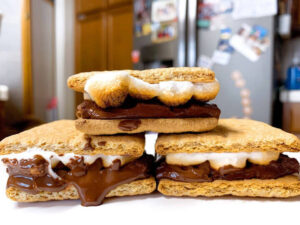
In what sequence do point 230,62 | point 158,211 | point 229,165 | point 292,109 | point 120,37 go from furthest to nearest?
point 120,37, point 292,109, point 230,62, point 229,165, point 158,211

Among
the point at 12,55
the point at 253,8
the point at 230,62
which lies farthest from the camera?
the point at 12,55

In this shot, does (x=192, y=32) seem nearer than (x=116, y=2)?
Yes

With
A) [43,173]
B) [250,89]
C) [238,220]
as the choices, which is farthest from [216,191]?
[250,89]

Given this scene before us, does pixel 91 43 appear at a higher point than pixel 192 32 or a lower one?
higher

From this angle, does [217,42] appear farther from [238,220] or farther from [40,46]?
[40,46]

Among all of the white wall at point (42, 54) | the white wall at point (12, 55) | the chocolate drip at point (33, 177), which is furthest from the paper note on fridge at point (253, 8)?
the white wall at point (42, 54)

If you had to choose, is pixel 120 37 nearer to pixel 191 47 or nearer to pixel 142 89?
pixel 191 47

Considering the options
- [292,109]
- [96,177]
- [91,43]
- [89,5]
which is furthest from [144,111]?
[89,5]

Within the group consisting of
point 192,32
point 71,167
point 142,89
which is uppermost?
point 192,32
